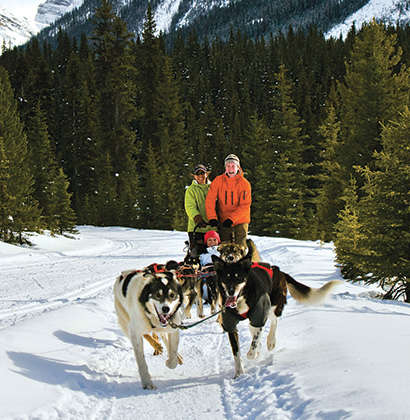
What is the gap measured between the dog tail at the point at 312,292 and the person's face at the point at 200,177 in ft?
8.32

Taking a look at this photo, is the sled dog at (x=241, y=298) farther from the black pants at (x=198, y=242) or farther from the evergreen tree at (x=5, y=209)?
the evergreen tree at (x=5, y=209)

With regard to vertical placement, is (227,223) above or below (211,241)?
above

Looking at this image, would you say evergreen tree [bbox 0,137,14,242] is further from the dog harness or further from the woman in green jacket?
the dog harness

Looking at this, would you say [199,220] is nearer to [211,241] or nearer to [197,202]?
[197,202]

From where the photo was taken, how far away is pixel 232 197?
6.19m

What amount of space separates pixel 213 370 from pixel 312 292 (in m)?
1.58

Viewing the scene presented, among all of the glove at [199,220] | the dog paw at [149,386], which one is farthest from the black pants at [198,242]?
the dog paw at [149,386]

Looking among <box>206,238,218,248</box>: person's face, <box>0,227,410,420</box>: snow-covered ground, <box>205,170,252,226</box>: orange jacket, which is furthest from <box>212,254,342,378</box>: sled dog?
<box>205,170,252,226</box>: orange jacket

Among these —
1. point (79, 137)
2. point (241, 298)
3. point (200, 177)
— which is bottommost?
point (241, 298)

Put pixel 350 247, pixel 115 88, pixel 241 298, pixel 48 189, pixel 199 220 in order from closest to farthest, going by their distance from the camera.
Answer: pixel 241 298
pixel 199 220
pixel 350 247
pixel 48 189
pixel 115 88

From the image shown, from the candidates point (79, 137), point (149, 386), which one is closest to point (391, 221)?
point (149, 386)

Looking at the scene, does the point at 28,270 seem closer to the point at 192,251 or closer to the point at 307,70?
the point at 192,251

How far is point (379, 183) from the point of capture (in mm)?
8508

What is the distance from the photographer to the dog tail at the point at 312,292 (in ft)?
15.8
